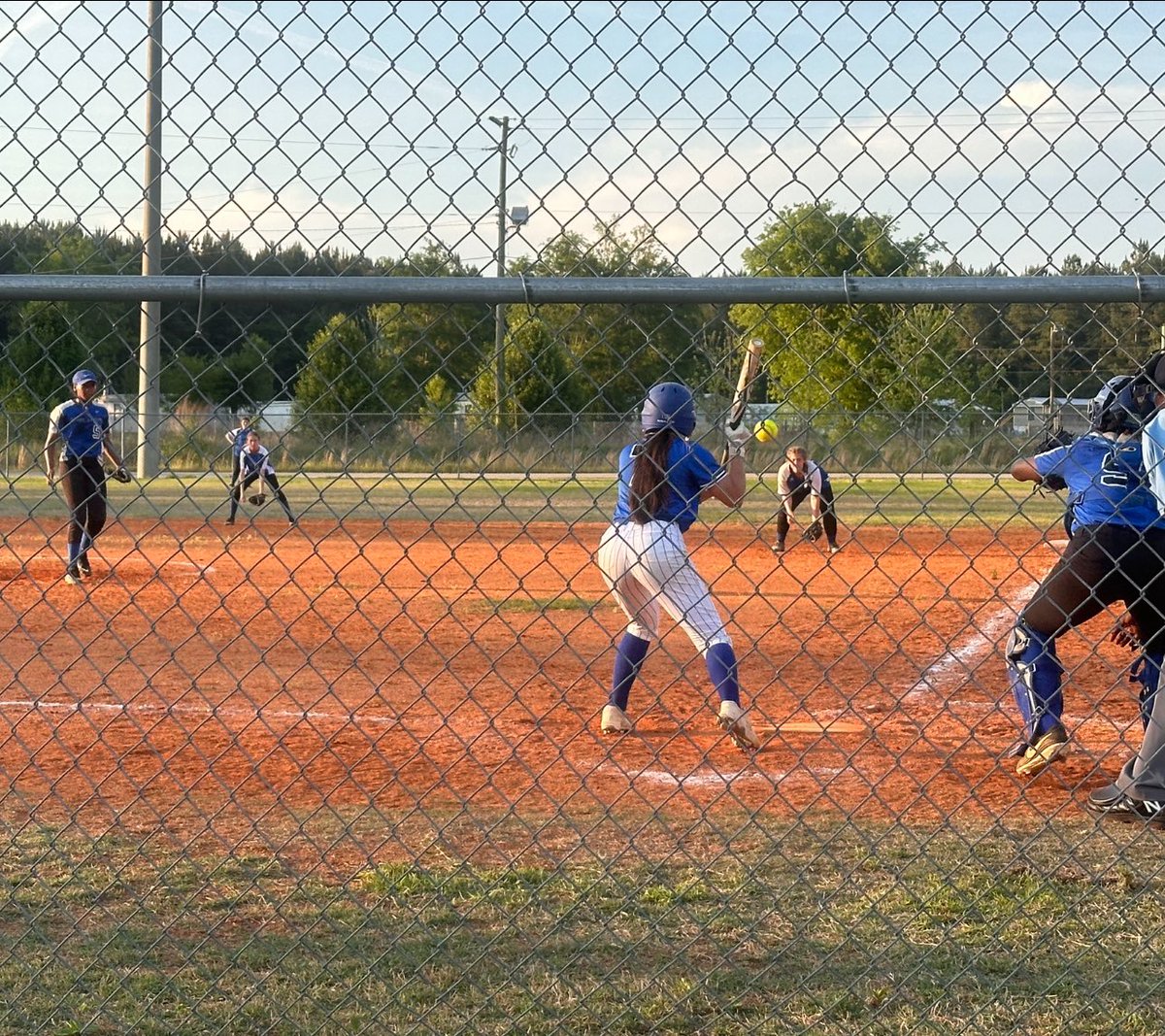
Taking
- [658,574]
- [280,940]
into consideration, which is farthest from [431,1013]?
[658,574]

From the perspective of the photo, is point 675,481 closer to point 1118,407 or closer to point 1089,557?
point 1089,557

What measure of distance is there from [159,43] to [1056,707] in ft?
16.3

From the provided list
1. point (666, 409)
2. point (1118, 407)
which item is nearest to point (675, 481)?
point (666, 409)

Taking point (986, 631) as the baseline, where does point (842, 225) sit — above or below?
above

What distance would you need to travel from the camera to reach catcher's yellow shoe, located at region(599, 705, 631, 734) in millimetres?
7301

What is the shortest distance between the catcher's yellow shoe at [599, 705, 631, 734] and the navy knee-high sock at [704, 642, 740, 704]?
0.64m

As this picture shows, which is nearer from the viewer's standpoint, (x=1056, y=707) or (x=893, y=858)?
(x=893, y=858)

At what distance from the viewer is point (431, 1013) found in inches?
156

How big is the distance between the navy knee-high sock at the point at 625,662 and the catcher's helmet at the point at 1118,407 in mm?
2582

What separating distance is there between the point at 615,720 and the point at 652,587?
2.51 feet

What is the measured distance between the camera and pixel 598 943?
14.7ft

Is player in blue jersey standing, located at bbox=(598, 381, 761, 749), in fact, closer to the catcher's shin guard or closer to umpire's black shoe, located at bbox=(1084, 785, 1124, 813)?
the catcher's shin guard

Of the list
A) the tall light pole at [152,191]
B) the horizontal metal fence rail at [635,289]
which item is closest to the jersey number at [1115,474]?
the horizontal metal fence rail at [635,289]

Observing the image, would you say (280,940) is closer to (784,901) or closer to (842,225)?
(784,901)
